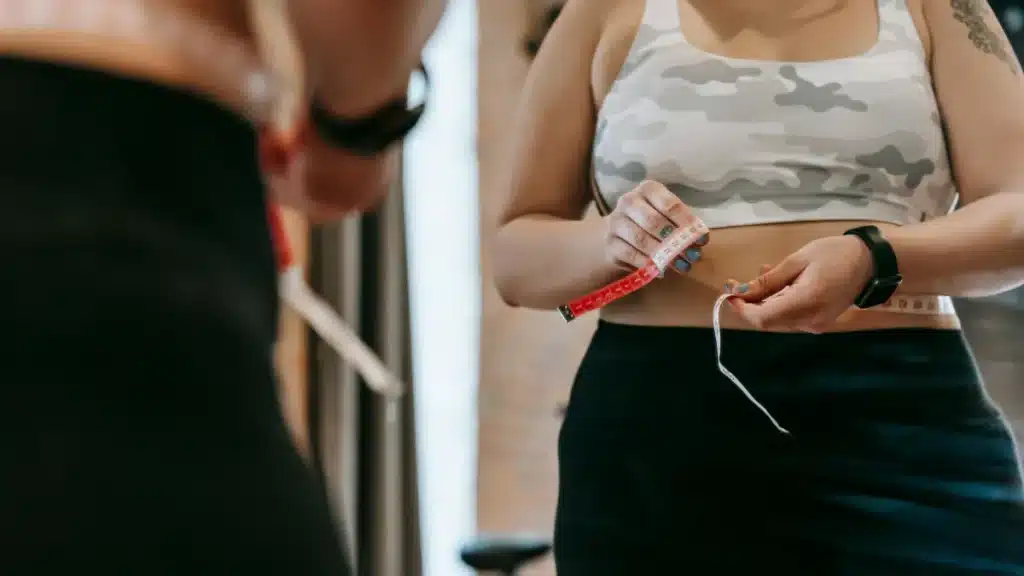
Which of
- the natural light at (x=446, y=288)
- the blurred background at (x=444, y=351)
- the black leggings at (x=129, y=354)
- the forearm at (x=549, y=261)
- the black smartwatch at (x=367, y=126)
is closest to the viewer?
the black leggings at (x=129, y=354)

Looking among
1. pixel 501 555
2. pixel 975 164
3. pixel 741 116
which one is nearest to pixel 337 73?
pixel 741 116

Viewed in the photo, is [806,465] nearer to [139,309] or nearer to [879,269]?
[879,269]

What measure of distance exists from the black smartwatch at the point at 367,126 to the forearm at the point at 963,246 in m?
0.46

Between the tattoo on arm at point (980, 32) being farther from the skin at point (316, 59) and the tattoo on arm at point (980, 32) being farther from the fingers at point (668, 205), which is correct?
the skin at point (316, 59)

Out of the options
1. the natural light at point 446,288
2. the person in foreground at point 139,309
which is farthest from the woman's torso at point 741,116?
the natural light at point 446,288

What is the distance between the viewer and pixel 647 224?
2.57 feet

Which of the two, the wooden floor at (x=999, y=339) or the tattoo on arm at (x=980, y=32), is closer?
the tattoo on arm at (x=980, y=32)

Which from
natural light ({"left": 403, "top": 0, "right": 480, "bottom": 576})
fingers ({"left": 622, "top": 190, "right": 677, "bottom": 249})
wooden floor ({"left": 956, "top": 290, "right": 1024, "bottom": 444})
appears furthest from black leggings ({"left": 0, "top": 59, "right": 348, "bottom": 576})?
natural light ({"left": 403, "top": 0, "right": 480, "bottom": 576})

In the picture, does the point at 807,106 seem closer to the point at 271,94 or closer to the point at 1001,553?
the point at 1001,553

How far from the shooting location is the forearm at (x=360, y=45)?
43 cm

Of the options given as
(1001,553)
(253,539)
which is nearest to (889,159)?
(1001,553)

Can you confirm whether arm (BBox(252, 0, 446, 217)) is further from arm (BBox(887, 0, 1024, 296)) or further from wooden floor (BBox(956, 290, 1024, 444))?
wooden floor (BBox(956, 290, 1024, 444))

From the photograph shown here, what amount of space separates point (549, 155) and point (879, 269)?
32 cm

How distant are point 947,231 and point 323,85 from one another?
56cm
